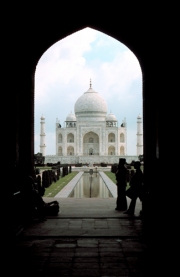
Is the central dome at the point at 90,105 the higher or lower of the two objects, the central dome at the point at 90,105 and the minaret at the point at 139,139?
the higher

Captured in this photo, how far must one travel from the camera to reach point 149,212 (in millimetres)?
4938

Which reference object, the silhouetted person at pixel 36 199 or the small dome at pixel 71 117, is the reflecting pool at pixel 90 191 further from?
the small dome at pixel 71 117

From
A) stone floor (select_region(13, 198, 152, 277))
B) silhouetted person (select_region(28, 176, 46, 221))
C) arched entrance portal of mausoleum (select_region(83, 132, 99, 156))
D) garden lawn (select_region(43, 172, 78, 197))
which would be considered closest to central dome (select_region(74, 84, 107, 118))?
arched entrance portal of mausoleum (select_region(83, 132, 99, 156))

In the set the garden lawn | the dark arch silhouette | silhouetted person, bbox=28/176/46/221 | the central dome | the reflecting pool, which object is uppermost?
the central dome

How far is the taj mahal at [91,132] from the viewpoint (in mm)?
40812

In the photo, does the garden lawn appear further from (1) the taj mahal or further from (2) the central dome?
(2) the central dome

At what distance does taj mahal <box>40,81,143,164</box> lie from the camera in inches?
1607

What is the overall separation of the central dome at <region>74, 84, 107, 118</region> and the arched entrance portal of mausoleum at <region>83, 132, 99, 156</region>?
91.6 inches

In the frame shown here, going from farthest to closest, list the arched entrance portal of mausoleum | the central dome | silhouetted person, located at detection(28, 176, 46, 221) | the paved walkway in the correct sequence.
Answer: the arched entrance portal of mausoleum, the central dome, silhouetted person, located at detection(28, 176, 46, 221), the paved walkway

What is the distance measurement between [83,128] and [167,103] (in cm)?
3650

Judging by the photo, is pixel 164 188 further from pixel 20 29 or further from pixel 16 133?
pixel 20 29

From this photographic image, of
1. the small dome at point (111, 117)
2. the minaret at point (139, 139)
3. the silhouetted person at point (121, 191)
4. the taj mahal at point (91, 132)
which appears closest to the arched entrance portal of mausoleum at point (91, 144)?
the taj mahal at point (91, 132)

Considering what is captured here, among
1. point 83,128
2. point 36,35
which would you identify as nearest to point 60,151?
point 83,128

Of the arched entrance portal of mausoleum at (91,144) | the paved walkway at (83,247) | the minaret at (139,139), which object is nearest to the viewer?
the paved walkway at (83,247)
